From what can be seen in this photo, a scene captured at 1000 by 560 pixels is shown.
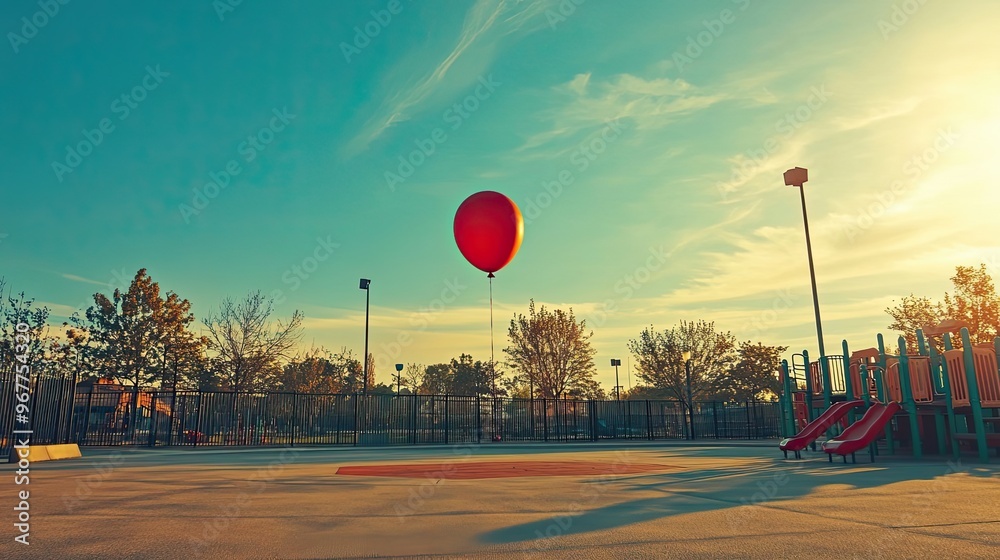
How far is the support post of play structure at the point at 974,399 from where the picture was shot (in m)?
15.2

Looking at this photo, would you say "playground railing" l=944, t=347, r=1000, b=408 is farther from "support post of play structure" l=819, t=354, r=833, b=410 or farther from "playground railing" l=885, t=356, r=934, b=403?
"support post of play structure" l=819, t=354, r=833, b=410

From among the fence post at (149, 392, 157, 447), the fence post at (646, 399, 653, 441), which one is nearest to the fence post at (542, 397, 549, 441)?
the fence post at (646, 399, 653, 441)

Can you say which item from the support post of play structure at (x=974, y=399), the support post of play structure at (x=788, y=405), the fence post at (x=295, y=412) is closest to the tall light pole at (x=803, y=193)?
the support post of play structure at (x=788, y=405)

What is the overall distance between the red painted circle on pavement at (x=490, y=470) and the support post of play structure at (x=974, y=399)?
24.1ft

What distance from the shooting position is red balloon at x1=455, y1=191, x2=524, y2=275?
603 inches

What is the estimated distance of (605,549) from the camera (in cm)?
549

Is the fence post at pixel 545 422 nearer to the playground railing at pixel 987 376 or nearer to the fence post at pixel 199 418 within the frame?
the fence post at pixel 199 418

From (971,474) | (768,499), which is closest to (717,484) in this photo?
(768,499)

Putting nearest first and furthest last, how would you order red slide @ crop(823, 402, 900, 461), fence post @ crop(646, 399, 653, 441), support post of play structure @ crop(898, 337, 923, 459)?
1. red slide @ crop(823, 402, 900, 461)
2. support post of play structure @ crop(898, 337, 923, 459)
3. fence post @ crop(646, 399, 653, 441)

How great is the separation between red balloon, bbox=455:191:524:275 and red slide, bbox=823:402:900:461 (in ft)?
28.8

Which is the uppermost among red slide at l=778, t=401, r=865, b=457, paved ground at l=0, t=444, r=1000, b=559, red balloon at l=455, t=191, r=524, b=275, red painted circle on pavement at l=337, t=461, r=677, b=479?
red balloon at l=455, t=191, r=524, b=275

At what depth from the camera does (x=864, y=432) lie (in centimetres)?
1570

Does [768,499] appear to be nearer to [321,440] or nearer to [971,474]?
[971,474]

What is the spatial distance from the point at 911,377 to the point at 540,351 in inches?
1286
